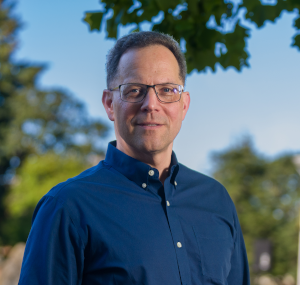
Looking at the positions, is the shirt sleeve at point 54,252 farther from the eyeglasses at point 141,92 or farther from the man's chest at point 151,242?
the eyeglasses at point 141,92

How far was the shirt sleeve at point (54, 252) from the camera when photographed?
135cm

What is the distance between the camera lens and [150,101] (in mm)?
1584

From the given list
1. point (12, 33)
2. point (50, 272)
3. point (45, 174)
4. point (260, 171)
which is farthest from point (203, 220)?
point (12, 33)

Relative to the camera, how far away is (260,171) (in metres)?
30.0

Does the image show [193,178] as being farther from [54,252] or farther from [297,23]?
[297,23]

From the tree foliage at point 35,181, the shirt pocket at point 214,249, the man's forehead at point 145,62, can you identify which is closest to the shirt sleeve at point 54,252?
the shirt pocket at point 214,249

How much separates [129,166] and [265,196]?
90.2 feet

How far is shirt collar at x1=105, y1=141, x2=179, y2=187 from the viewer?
161cm

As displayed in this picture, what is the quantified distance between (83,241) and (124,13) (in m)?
1.90

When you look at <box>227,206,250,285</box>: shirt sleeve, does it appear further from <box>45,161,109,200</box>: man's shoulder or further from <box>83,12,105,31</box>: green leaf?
<box>83,12,105,31</box>: green leaf

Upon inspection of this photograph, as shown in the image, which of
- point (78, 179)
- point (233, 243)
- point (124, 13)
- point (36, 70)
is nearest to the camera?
point (78, 179)

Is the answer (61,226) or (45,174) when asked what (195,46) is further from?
(45,174)

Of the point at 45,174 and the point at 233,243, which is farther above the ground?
the point at 45,174

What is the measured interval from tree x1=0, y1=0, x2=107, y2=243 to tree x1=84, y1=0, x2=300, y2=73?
2507 cm
